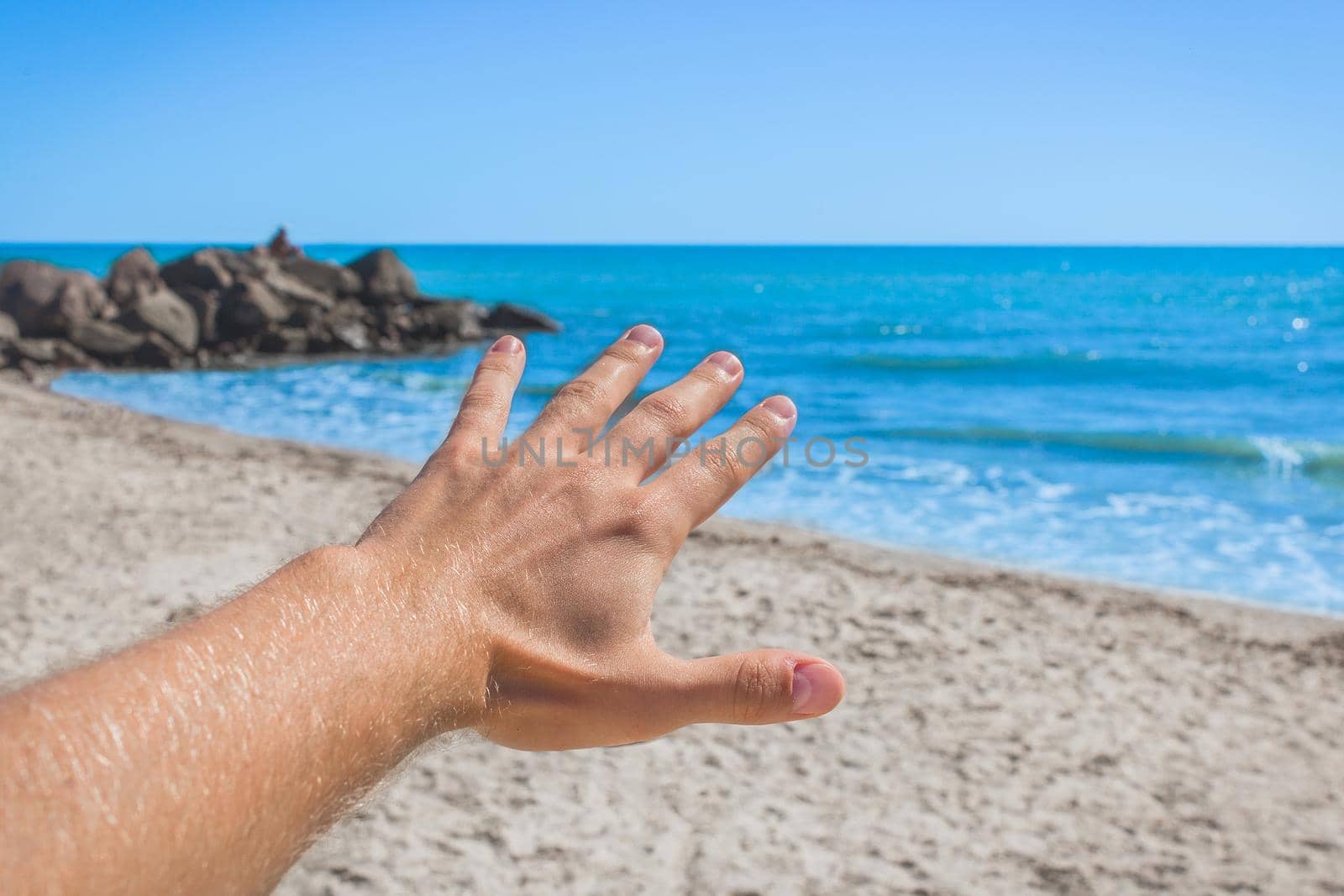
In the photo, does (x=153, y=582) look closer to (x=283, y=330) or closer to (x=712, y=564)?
(x=712, y=564)

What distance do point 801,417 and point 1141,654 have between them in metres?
10.2

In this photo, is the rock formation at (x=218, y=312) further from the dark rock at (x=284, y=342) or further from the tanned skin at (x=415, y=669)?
the tanned skin at (x=415, y=669)

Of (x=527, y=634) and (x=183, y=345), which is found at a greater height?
(x=527, y=634)

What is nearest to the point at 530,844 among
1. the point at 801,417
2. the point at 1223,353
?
the point at 801,417

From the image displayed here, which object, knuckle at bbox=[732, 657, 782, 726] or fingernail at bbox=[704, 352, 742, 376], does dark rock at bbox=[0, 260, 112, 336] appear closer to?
fingernail at bbox=[704, 352, 742, 376]

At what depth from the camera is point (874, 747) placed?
13.8 feet

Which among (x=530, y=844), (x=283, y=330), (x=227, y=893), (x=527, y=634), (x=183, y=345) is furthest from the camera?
(x=283, y=330)

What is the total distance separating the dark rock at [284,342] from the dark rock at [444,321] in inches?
116

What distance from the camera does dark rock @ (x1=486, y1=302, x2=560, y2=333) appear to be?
27.2m

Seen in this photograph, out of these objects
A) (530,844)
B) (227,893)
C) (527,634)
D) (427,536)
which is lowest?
(530,844)

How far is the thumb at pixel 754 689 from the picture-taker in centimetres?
125

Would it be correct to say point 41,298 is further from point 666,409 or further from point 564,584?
point 564,584

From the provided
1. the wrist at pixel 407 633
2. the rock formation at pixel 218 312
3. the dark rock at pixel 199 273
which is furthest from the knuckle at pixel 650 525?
the dark rock at pixel 199 273

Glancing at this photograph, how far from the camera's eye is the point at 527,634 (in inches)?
48.2
